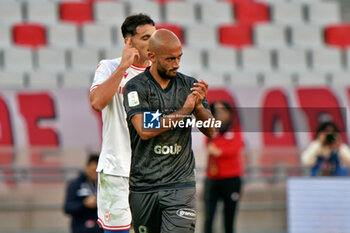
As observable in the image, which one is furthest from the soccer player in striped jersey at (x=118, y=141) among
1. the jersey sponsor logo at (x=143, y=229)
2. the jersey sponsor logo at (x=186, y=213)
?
the jersey sponsor logo at (x=186, y=213)

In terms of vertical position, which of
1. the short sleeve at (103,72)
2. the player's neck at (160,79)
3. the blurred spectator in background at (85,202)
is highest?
the short sleeve at (103,72)

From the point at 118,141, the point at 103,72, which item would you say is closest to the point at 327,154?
the point at 118,141

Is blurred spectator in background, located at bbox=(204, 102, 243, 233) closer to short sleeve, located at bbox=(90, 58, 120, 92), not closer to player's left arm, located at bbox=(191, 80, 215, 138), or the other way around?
short sleeve, located at bbox=(90, 58, 120, 92)

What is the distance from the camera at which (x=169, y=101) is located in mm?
4777

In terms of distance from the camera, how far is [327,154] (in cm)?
1043

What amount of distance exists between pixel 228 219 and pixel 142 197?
16.6 ft

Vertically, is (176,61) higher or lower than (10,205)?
higher

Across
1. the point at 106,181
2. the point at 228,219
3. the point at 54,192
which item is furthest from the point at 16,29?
the point at 106,181

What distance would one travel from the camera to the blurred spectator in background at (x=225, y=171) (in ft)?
31.5

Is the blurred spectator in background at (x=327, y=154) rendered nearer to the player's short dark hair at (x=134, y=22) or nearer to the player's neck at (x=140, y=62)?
the player's neck at (x=140, y=62)

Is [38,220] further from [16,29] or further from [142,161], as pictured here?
[142,161]

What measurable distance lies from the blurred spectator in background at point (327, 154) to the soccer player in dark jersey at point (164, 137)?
18.4ft

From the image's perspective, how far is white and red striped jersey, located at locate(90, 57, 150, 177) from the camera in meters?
5.41

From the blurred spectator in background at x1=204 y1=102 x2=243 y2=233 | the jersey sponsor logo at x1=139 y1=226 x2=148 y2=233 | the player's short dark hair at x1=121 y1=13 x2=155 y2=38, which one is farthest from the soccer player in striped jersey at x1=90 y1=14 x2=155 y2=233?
the blurred spectator in background at x1=204 y1=102 x2=243 y2=233
